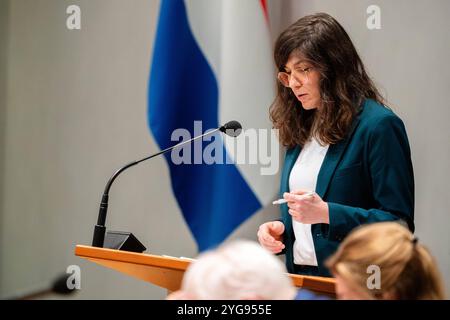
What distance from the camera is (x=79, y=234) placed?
4.39m

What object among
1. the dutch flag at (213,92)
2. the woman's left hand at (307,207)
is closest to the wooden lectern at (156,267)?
the woman's left hand at (307,207)

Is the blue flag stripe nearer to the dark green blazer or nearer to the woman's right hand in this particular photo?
the woman's right hand

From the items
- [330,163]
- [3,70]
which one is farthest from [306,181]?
[3,70]

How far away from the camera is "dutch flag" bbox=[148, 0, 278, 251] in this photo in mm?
3768

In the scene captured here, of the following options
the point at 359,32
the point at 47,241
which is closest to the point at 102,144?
the point at 47,241

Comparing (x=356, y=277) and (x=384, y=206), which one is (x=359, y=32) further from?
(x=356, y=277)

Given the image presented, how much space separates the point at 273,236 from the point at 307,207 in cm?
45

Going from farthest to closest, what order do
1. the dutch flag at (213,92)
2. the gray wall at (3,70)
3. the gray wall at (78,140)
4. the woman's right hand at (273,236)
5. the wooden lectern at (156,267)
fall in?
the gray wall at (3,70), the gray wall at (78,140), the dutch flag at (213,92), the woman's right hand at (273,236), the wooden lectern at (156,267)

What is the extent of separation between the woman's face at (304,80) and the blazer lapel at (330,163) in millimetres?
215

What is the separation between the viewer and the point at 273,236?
2707 mm

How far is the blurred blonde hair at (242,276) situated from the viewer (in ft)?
4.38

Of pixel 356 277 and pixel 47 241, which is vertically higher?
pixel 356 277

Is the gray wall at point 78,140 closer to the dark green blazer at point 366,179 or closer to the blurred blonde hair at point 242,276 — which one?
the dark green blazer at point 366,179
